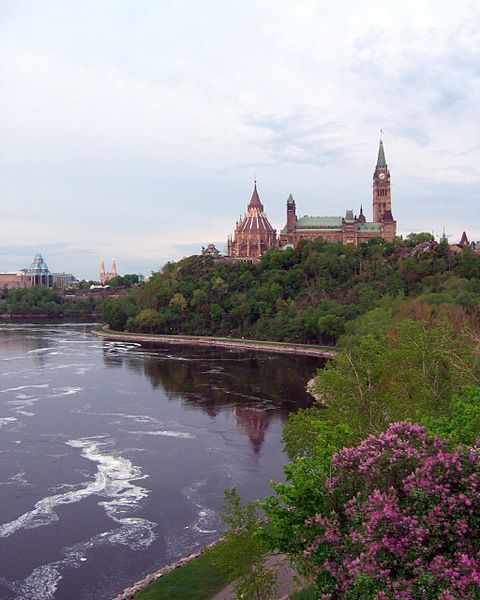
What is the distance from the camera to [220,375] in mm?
69125

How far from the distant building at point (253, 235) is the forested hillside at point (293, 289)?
1190cm

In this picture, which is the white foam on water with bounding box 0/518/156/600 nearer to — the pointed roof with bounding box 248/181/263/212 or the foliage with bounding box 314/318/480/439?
the foliage with bounding box 314/318/480/439

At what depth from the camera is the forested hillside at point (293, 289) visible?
327 feet

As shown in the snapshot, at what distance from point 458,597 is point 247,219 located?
142 metres

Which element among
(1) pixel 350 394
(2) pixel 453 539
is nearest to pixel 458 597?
(2) pixel 453 539

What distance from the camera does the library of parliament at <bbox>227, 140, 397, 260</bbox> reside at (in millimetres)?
146500

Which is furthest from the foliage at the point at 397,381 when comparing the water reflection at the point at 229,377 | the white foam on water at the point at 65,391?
the white foam on water at the point at 65,391

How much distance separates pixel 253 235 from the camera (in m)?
147

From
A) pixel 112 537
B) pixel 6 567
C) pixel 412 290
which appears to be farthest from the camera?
pixel 412 290

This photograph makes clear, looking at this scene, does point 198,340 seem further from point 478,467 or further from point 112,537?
point 478,467

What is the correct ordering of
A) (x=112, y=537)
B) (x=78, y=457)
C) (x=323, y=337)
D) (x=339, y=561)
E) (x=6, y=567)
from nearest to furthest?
(x=339, y=561)
(x=6, y=567)
(x=112, y=537)
(x=78, y=457)
(x=323, y=337)

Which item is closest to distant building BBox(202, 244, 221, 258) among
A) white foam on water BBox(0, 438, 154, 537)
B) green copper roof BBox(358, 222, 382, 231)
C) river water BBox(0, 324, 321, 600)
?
green copper roof BBox(358, 222, 382, 231)

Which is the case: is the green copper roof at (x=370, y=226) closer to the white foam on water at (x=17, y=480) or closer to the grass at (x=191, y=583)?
the white foam on water at (x=17, y=480)

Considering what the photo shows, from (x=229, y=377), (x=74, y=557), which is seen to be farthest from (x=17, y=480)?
(x=229, y=377)
